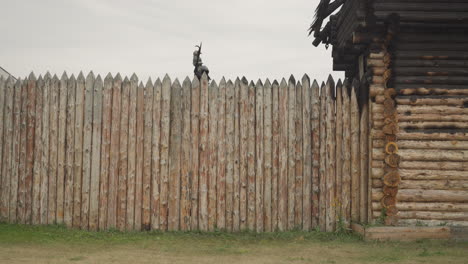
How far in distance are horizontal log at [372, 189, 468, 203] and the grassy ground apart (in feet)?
2.45

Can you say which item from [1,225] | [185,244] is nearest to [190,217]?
[185,244]

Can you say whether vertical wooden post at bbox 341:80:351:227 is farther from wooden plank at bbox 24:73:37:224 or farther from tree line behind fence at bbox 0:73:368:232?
wooden plank at bbox 24:73:37:224

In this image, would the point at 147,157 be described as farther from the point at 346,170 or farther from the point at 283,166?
the point at 346,170

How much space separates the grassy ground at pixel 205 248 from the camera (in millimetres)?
6926

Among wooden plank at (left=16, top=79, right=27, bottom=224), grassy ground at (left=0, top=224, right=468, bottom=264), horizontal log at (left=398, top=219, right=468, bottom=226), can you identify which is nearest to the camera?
grassy ground at (left=0, top=224, right=468, bottom=264)

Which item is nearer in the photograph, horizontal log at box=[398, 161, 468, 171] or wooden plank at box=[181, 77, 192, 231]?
horizontal log at box=[398, 161, 468, 171]

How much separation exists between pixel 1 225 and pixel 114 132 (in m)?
2.47

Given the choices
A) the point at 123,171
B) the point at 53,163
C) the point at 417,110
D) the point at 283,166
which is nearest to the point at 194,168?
the point at 123,171

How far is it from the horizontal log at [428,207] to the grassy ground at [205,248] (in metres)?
0.62

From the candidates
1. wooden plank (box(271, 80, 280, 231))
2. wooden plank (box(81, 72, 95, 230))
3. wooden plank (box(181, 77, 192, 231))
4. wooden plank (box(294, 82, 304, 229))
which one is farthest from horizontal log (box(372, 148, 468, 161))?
wooden plank (box(81, 72, 95, 230))

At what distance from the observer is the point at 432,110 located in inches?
343

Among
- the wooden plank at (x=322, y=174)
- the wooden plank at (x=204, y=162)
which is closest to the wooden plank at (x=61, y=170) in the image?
the wooden plank at (x=204, y=162)

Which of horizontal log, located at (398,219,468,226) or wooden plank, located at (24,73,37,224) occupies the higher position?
wooden plank, located at (24,73,37,224)

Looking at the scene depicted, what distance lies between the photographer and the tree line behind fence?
8.93 m
